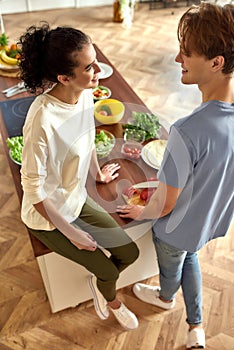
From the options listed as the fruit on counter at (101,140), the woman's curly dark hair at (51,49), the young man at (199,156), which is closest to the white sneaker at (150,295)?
the young man at (199,156)

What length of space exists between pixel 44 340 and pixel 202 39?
1508 millimetres

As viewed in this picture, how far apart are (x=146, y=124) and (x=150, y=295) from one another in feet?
2.85

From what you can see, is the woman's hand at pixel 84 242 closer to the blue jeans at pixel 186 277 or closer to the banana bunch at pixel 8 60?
the blue jeans at pixel 186 277

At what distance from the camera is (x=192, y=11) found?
110 cm

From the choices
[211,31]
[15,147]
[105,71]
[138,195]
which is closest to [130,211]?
[138,195]

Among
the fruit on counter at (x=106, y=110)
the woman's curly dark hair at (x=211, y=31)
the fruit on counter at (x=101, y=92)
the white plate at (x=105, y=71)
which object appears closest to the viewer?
the woman's curly dark hair at (x=211, y=31)

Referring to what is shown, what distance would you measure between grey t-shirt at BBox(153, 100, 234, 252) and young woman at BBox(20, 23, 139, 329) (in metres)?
0.27

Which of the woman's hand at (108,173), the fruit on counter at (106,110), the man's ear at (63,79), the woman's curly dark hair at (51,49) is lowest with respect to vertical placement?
the woman's hand at (108,173)

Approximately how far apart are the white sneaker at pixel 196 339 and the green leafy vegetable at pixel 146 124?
956 mm

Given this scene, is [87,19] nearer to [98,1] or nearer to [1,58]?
[98,1]

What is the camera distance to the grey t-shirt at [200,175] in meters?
1.16

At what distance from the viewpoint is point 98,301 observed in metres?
1.84

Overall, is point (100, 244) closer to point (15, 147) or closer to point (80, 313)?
point (80, 313)

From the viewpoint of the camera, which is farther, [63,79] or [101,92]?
[101,92]
